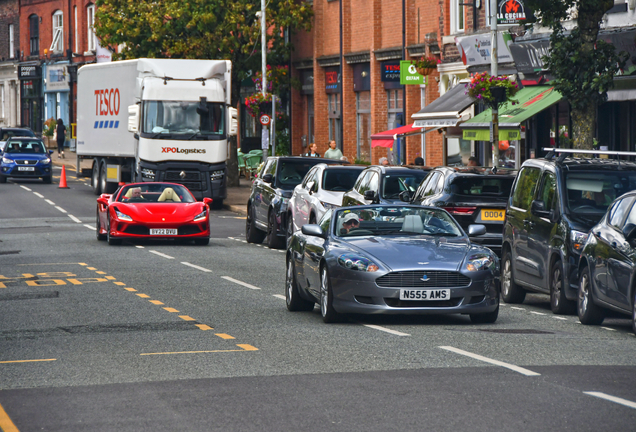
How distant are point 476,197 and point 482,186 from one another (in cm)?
27

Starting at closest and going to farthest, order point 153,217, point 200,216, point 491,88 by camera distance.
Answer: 1. point 153,217
2. point 200,216
3. point 491,88

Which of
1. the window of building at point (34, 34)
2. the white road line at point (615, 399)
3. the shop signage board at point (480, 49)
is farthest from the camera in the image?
the window of building at point (34, 34)

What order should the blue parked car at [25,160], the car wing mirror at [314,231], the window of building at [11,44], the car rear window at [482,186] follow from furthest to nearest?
the window of building at [11,44] → the blue parked car at [25,160] → the car rear window at [482,186] → the car wing mirror at [314,231]

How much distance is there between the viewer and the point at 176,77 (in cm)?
3438

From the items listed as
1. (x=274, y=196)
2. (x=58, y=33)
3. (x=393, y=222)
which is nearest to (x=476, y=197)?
(x=393, y=222)

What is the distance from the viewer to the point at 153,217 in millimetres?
24000

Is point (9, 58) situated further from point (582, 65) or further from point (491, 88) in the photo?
point (582, 65)

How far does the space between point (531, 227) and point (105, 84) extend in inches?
1071

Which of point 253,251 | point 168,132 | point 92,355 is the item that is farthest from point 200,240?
point 92,355

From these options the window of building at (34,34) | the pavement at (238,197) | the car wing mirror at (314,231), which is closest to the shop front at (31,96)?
the window of building at (34,34)

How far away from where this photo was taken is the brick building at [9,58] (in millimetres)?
81562

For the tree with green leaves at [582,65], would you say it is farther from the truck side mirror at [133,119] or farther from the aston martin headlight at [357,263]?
the truck side mirror at [133,119]

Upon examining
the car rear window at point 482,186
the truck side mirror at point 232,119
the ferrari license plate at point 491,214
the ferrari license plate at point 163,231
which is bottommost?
the ferrari license plate at point 163,231

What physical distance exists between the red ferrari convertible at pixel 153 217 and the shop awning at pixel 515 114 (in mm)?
7841
